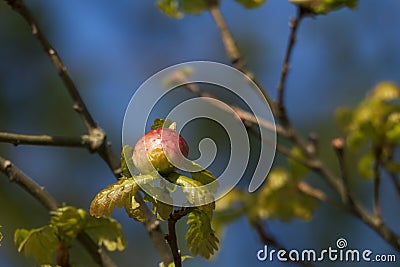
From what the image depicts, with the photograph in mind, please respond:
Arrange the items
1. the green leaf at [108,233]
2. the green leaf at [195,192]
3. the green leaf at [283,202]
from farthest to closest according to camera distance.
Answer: the green leaf at [283,202], the green leaf at [108,233], the green leaf at [195,192]

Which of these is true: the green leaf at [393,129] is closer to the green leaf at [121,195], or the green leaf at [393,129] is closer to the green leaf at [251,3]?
the green leaf at [251,3]

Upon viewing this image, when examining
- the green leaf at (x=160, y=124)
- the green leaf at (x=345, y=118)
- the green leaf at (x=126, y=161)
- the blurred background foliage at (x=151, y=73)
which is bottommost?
the blurred background foliage at (x=151, y=73)

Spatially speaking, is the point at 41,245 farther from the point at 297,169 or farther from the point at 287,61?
the point at 297,169

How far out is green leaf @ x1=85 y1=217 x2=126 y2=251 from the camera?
1133 mm

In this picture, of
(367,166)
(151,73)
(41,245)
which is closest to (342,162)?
(367,166)

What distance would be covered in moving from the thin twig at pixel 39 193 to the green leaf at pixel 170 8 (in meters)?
0.63

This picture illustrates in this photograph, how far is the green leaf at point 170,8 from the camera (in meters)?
1.62

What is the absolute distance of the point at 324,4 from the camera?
1.41 meters

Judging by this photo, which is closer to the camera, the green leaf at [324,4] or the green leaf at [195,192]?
the green leaf at [195,192]

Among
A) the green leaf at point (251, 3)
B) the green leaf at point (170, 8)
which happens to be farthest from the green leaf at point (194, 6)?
the green leaf at point (251, 3)

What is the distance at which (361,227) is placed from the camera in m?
4.77

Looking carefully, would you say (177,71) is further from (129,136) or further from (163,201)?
(163,201)

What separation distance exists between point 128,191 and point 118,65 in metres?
6.29

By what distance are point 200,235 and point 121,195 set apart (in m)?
0.11
